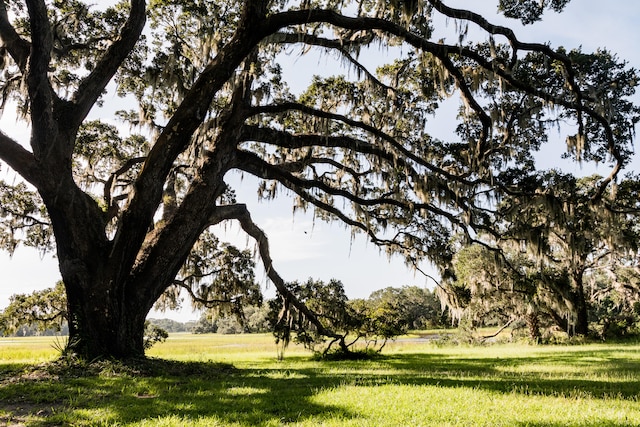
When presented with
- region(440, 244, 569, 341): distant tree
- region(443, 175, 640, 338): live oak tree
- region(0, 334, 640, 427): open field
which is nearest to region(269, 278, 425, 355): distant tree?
region(443, 175, 640, 338): live oak tree

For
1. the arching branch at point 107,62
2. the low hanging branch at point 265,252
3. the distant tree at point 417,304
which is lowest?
the distant tree at point 417,304

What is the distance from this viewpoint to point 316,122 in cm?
1147

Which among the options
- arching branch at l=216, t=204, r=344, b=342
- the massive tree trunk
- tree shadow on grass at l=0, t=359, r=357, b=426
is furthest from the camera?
arching branch at l=216, t=204, r=344, b=342

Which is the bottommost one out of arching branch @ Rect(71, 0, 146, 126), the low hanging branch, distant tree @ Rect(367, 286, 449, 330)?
distant tree @ Rect(367, 286, 449, 330)

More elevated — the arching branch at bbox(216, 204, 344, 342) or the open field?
the arching branch at bbox(216, 204, 344, 342)

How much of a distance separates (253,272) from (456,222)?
7953mm

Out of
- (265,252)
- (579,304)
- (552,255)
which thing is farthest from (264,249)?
(579,304)

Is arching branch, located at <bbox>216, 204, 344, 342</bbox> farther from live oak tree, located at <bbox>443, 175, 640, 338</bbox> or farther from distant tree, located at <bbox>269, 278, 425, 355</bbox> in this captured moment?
live oak tree, located at <bbox>443, 175, 640, 338</bbox>

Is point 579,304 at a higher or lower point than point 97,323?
lower

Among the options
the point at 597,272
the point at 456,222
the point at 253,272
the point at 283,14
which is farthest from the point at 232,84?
the point at 597,272

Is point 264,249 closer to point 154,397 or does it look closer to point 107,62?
point 107,62

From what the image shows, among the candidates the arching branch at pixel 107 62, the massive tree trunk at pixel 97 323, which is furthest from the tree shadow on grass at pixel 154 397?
the arching branch at pixel 107 62

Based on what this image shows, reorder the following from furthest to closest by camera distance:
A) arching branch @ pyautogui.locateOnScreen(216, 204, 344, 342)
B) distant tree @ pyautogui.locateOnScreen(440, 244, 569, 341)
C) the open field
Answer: distant tree @ pyautogui.locateOnScreen(440, 244, 569, 341)
arching branch @ pyautogui.locateOnScreen(216, 204, 344, 342)
the open field

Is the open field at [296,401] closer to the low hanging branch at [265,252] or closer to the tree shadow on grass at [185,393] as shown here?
the tree shadow on grass at [185,393]
